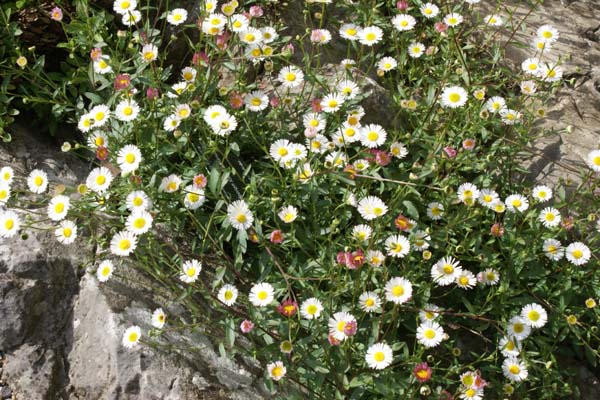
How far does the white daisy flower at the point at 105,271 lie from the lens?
8.82 feet

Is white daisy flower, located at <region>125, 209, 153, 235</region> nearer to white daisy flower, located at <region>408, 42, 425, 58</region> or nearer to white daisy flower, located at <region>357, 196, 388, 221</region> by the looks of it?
white daisy flower, located at <region>357, 196, 388, 221</region>

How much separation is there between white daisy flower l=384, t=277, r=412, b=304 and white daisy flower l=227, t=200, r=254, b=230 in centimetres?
71

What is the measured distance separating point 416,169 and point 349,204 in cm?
40

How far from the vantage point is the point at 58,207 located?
9.18ft

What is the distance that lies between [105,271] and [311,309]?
3.03 ft

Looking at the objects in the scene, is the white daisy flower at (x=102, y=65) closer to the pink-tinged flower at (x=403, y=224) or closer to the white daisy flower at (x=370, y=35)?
the white daisy flower at (x=370, y=35)

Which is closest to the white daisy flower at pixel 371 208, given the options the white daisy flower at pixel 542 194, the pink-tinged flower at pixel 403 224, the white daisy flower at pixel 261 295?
the pink-tinged flower at pixel 403 224

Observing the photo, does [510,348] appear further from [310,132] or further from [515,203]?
[310,132]

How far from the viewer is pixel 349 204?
3080mm

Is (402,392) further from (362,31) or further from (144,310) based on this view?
(362,31)

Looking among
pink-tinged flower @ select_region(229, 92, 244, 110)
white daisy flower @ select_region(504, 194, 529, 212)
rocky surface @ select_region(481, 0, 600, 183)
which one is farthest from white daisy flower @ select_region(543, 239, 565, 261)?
pink-tinged flower @ select_region(229, 92, 244, 110)

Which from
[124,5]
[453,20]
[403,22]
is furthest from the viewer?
[453,20]

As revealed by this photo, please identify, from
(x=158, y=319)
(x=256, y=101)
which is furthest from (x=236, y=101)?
(x=158, y=319)

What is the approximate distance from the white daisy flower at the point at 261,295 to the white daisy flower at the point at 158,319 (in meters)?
0.40
